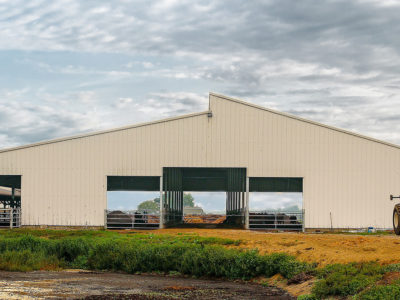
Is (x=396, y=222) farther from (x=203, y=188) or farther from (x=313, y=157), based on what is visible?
(x=203, y=188)

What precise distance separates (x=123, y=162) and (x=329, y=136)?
1453 centimetres

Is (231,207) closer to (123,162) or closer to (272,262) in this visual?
(123,162)

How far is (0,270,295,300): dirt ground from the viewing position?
19250mm

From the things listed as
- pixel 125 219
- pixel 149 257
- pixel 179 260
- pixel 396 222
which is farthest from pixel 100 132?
pixel 396 222

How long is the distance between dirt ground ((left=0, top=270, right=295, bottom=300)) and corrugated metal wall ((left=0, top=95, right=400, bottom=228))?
53.0 feet

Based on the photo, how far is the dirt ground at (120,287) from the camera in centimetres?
1925

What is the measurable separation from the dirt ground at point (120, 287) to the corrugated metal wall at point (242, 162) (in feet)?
53.0

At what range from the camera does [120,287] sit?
2186cm

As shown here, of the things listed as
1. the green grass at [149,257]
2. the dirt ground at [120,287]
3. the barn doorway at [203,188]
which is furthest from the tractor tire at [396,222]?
the barn doorway at [203,188]

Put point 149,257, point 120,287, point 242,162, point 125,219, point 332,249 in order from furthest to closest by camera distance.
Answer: point 125,219 → point 242,162 → point 149,257 → point 332,249 → point 120,287

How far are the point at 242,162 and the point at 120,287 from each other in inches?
833

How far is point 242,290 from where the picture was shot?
21.8 meters

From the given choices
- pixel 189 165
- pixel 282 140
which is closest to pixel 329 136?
pixel 282 140

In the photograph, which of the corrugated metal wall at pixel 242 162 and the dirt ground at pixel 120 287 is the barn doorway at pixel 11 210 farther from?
the dirt ground at pixel 120 287
